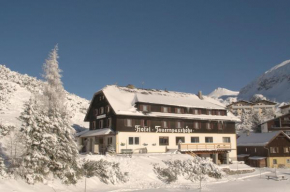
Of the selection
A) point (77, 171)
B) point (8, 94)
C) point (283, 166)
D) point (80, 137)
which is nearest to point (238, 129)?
point (283, 166)

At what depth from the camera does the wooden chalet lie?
40469 mm

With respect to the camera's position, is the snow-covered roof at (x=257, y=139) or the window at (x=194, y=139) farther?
the snow-covered roof at (x=257, y=139)

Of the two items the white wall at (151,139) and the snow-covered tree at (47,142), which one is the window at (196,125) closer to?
the white wall at (151,139)

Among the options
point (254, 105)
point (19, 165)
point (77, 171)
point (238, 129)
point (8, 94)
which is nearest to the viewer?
point (19, 165)

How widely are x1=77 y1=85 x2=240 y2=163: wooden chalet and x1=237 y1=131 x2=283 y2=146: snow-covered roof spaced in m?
8.73

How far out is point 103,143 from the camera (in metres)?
42.9

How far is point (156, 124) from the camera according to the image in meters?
43.1

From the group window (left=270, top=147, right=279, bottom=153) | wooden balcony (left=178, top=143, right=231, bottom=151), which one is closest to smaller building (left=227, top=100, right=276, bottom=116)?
window (left=270, top=147, right=279, bottom=153)

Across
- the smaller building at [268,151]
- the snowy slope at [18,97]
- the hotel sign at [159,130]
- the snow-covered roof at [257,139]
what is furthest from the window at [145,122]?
the snow-covered roof at [257,139]

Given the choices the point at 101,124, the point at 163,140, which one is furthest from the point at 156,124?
the point at 101,124

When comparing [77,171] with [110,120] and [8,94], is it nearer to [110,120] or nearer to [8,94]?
[110,120]

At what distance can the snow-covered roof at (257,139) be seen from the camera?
2169 inches

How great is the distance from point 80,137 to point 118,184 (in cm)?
2189

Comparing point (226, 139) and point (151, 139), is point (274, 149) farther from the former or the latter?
point (151, 139)
